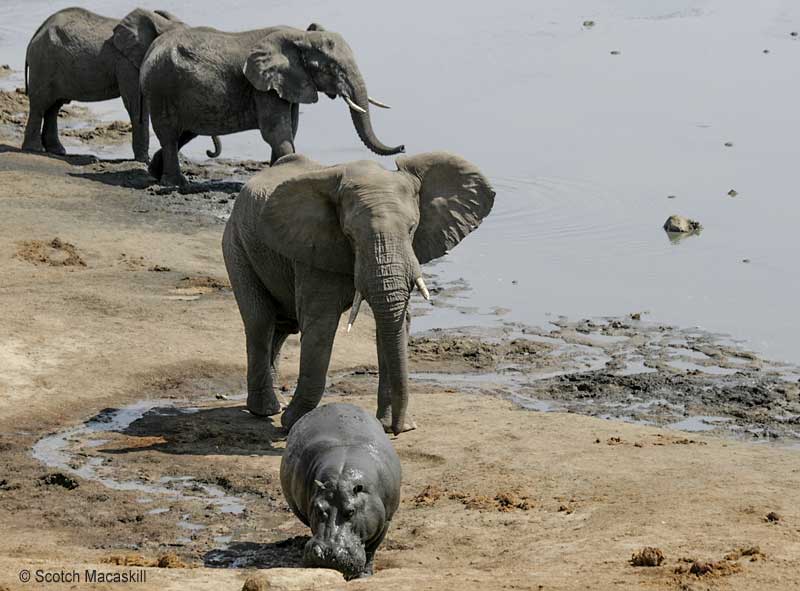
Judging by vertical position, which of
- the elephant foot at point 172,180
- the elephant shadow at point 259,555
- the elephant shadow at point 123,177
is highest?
the elephant shadow at point 259,555

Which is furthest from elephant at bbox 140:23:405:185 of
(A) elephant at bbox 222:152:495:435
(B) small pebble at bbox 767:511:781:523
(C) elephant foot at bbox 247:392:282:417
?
(B) small pebble at bbox 767:511:781:523

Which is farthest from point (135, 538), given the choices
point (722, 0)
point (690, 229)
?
point (722, 0)

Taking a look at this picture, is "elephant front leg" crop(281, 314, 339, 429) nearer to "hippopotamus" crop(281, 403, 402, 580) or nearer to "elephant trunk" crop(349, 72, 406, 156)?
"hippopotamus" crop(281, 403, 402, 580)

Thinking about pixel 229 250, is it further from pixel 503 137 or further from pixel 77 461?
pixel 503 137

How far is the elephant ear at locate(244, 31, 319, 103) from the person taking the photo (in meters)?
21.2

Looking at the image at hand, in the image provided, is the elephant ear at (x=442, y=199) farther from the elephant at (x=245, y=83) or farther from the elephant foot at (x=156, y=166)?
the elephant foot at (x=156, y=166)

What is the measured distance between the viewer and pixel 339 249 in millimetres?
11672

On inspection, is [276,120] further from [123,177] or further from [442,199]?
[442,199]

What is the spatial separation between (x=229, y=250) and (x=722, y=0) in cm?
3262

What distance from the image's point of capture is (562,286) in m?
18.4

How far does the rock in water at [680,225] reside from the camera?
2103 cm

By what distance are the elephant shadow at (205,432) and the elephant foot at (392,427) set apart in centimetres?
80

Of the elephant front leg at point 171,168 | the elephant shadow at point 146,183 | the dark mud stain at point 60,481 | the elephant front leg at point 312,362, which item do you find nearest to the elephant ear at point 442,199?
the elephant front leg at point 312,362

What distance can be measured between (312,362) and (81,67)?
1362 centimetres
